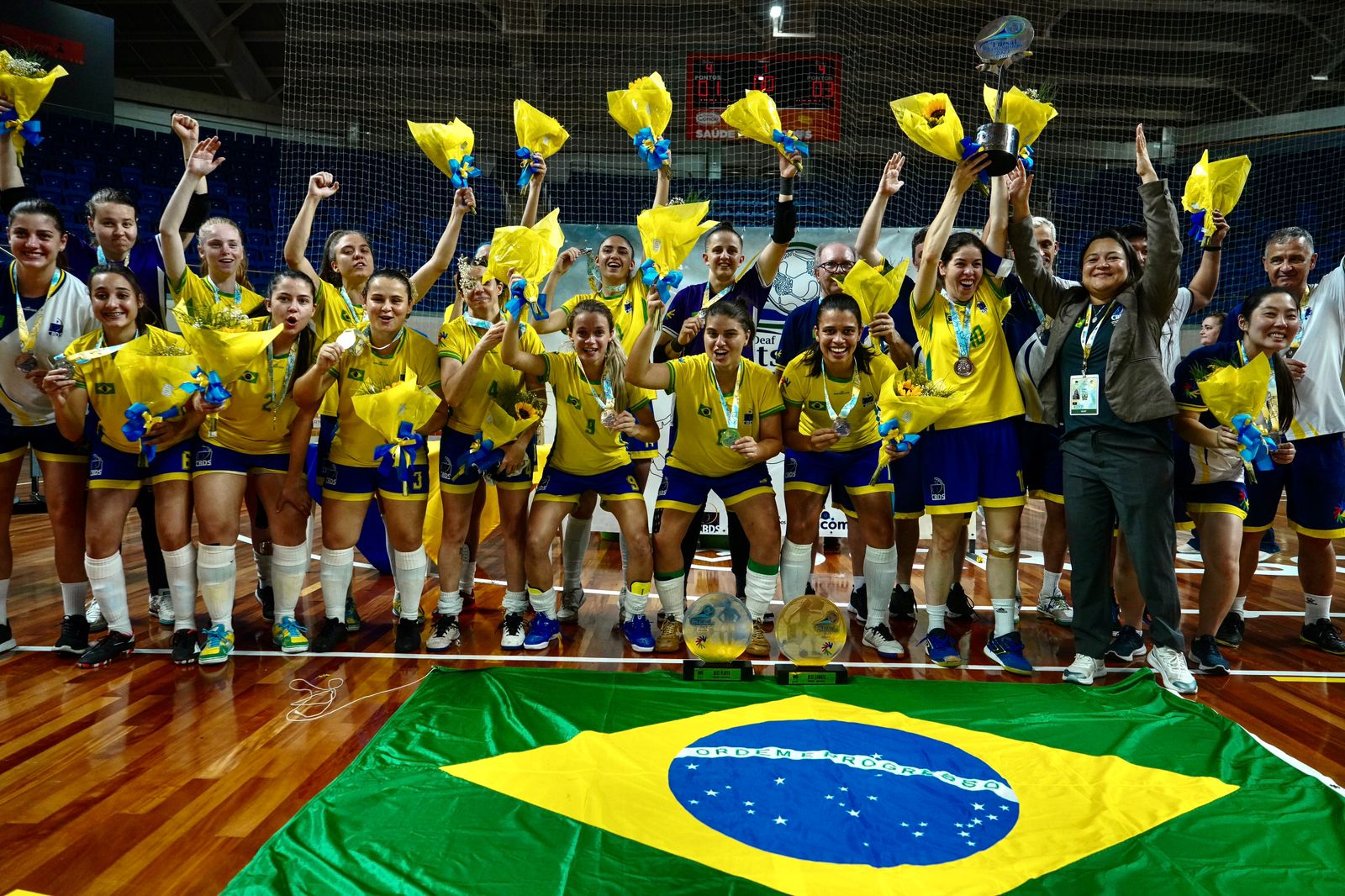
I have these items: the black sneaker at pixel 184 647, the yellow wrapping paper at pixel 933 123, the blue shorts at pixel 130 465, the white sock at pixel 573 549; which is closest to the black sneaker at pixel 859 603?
the white sock at pixel 573 549

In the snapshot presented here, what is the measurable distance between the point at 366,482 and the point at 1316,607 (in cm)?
479

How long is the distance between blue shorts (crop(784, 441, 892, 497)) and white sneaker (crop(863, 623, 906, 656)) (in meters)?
0.68

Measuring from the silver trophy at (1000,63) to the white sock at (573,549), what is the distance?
8.68ft

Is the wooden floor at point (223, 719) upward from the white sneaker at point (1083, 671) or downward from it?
downward

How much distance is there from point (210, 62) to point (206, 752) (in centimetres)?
1935

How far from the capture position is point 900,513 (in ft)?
14.5

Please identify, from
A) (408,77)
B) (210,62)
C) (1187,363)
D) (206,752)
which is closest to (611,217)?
(408,77)

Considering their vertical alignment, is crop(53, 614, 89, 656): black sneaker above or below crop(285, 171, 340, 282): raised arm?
below

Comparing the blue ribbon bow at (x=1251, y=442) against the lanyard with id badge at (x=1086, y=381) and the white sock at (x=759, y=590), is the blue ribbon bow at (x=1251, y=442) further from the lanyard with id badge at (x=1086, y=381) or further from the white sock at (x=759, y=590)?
the white sock at (x=759, y=590)

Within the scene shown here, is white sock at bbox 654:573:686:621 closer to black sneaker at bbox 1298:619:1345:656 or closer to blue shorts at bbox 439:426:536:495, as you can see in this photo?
blue shorts at bbox 439:426:536:495

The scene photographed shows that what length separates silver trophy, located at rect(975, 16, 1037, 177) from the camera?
3.45 m

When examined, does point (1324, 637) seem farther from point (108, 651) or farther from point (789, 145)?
point (108, 651)

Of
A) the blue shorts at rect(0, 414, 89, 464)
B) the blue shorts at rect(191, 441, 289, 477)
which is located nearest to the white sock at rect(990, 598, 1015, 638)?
the blue shorts at rect(191, 441, 289, 477)

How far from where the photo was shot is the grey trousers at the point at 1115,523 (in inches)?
133
